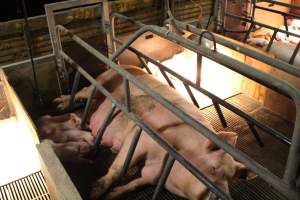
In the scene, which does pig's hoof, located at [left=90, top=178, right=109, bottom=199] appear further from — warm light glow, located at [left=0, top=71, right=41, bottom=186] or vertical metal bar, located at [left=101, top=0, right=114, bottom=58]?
vertical metal bar, located at [left=101, top=0, right=114, bottom=58]

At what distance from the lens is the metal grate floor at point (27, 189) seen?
304cm

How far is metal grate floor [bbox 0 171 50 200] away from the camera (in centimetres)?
304

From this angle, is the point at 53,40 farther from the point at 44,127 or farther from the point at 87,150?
the point at 87,150

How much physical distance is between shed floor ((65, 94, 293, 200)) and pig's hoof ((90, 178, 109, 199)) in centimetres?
11

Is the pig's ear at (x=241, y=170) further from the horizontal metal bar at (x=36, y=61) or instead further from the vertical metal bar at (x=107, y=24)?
the horizontal metal bar at (x=36, y=61)

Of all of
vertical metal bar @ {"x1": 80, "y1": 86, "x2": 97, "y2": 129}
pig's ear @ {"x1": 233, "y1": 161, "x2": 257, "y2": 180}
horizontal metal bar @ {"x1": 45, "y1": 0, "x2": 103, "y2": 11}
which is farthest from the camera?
horizontal metal bar @ {"x1": 45, "y1": 0, "x2": 103, "y2": 11}

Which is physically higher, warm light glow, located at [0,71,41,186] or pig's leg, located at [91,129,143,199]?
pig's leg, located at [91,129,143,199]

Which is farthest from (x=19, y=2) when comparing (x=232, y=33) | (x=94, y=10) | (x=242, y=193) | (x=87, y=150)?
(x=232, y=33)

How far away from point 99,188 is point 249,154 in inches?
59.5

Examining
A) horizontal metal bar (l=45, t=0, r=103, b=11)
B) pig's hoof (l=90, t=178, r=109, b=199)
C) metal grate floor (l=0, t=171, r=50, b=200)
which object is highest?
horizontal metal bar (l=45, t=0, r=103, b=11)

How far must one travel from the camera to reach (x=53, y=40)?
147 inches

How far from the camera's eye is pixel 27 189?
313 centimetres

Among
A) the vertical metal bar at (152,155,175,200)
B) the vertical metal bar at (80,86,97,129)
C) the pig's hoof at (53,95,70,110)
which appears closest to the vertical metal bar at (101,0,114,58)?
the pig's hoof at (53,95,70,110)

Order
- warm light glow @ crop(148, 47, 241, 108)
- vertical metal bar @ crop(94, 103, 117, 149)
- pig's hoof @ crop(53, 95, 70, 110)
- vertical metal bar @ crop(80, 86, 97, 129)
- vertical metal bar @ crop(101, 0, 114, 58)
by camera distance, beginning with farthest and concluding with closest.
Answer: warm light glow @ crop(148, 47, 241, 108) < vertical metal bar @ crop(101, 0, 114, 58) < pig's hoof @ crop(53, 95, 70, 110) < vertical metal bar @ crop(80, 86, 97, 129) < vertical metal bar @ crop(94, 103, 117, 149)
